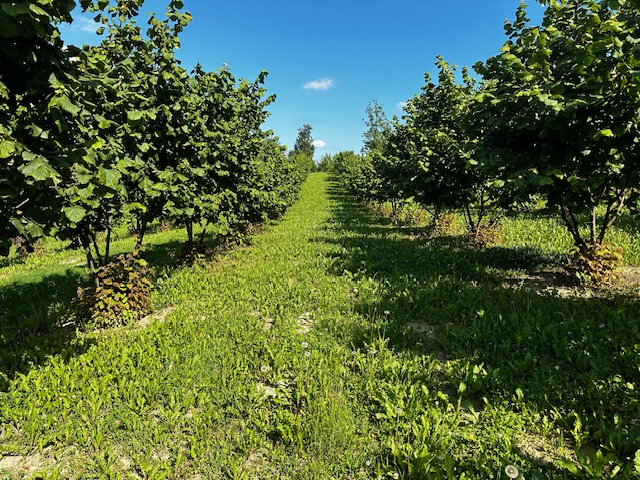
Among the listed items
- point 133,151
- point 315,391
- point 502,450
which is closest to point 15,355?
point 133,151

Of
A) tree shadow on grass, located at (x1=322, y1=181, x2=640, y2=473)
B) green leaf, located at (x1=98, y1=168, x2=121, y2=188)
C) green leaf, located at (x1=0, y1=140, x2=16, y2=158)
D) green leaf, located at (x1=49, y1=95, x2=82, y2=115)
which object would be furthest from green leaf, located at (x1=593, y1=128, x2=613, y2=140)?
green leaf, located at (x1=0, y1=140, x2=16, y2=158)

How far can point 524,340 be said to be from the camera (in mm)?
4348

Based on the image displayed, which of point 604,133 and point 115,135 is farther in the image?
point 115,135

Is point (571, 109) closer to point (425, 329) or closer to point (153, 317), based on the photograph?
point (425, 329)

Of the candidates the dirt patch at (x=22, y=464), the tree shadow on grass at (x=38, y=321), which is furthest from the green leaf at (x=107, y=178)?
the tree shadow on grass at (x=38, y=321)

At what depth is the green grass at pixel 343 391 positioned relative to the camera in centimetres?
282

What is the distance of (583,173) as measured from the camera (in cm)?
544

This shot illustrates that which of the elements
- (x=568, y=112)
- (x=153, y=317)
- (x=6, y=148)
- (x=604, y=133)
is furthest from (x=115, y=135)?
(x=604, y=133)

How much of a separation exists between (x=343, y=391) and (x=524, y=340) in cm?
236

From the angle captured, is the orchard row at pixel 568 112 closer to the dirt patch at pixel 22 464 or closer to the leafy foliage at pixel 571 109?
the leafy foliage at pixel 571 109

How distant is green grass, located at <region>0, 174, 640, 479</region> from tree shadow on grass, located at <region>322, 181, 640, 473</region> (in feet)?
0.07

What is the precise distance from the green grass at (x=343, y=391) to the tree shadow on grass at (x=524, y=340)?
2 cm

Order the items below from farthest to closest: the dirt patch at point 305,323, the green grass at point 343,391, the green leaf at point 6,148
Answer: the dirt patch at point 305,323, the green grass at point 343,391, the green leaf at point 6,148

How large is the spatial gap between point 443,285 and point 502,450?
13.2 feet
